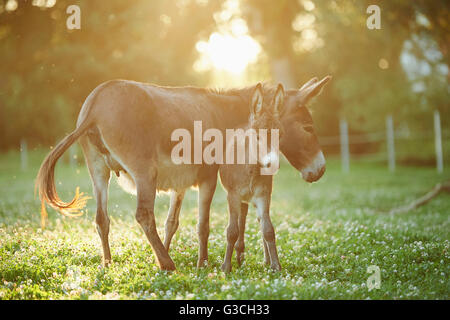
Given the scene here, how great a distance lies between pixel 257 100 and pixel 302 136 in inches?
44.9

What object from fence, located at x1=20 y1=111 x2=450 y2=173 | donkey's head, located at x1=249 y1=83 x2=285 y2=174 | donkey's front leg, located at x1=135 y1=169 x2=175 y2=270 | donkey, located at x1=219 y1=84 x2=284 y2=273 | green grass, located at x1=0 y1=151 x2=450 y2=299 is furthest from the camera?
fence, located at x1=20 y1=111 x2=450 y2=173

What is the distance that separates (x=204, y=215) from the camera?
5.99 m

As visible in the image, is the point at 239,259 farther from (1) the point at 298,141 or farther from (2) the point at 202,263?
(1) the point at 298,141

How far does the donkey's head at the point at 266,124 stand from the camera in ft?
18.4

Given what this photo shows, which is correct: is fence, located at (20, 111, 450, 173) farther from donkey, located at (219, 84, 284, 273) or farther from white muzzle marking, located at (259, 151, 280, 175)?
white muzzle marking, located at (259, 151, 280, 175)

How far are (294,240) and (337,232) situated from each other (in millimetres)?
1037

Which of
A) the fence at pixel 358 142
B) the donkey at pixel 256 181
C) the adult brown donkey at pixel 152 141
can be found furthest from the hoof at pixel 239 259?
the fence at pixel 358 142

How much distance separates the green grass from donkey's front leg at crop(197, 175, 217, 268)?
0.22 m

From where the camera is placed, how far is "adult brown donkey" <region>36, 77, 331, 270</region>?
210 inches

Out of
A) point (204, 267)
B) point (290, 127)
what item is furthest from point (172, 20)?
point (204, 267)

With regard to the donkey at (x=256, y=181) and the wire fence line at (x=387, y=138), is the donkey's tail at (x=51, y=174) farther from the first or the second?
the wire fence line at (x=387, y=138)

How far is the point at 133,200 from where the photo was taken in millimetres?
13094

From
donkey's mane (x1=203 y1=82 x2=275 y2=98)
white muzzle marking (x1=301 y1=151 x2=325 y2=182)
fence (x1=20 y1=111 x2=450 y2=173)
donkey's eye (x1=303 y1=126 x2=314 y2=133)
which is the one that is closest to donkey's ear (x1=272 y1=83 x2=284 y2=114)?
donkey's mane (x1=203 y1=82 x2=275 y2=98)
